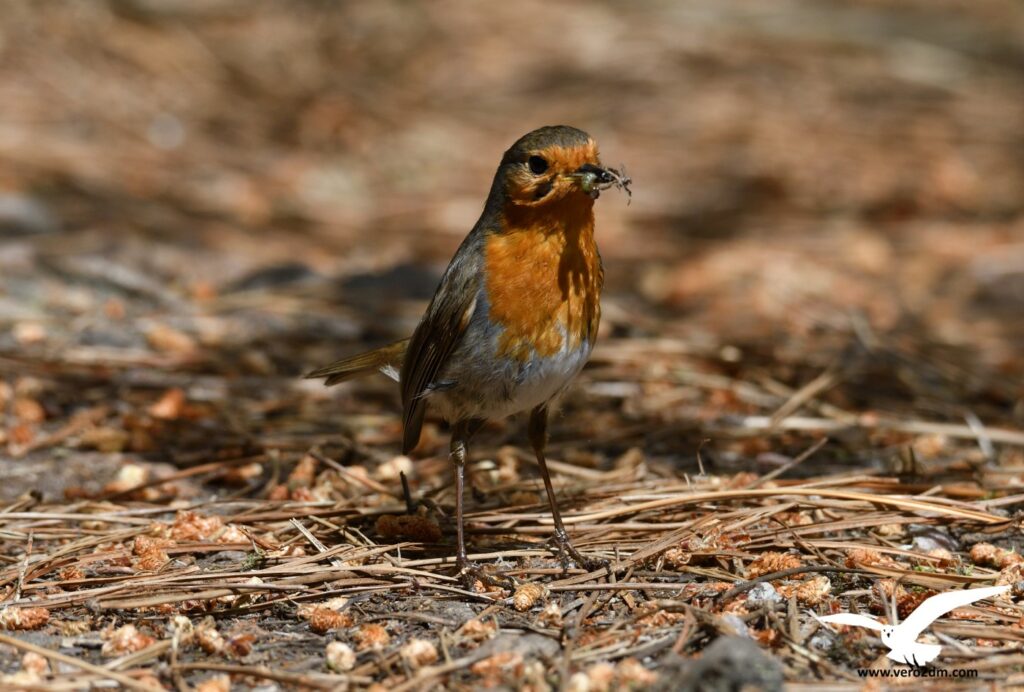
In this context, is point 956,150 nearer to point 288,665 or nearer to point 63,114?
point 63,114

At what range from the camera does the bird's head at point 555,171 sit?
9.84 feet

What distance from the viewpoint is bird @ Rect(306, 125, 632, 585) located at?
3.05 metres

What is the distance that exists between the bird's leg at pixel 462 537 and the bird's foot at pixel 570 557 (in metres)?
0.19

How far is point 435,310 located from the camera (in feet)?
11.0

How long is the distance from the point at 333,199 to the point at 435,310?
4.31m

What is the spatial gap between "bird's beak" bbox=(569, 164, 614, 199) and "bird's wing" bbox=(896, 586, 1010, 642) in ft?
4.29

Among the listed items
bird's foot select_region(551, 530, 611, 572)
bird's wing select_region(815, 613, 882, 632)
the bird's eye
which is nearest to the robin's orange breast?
the bird's eye

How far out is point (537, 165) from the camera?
306 centimetres

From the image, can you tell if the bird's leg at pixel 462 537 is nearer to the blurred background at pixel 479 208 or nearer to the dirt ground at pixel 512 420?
the dirt ground at pixel 512 420

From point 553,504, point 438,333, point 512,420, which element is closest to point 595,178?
point 438,333

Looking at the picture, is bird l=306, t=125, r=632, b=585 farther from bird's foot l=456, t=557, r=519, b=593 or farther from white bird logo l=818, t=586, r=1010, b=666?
white bird logo l=818, t=586, r=1010, b=666

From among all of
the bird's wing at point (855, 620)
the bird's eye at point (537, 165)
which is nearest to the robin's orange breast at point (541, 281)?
the bird's eye at point (537, 165)

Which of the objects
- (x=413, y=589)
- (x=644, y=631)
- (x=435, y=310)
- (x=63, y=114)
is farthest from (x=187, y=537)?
(x=63, y=114)

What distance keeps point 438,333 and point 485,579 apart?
74 centimetres
